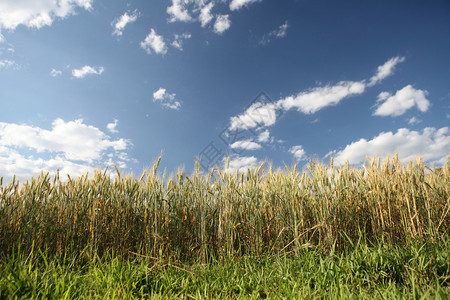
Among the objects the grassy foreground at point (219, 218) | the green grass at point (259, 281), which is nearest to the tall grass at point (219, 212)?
the grassy foreground at point (219, 218)

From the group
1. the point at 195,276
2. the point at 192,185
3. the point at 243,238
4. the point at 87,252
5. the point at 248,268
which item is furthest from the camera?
the point at 192,185

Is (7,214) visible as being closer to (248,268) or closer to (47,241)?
A: (47,241)

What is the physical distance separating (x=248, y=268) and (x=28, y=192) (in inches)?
135

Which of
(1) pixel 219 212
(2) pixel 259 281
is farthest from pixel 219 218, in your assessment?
(2) pixel 259 281

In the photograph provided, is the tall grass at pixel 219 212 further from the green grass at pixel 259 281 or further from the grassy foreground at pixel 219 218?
the green grass at pixel 259 281

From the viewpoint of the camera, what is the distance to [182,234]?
341 centimetres

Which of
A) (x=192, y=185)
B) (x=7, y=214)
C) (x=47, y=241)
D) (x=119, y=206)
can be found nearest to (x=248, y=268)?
(x=192, y=185)

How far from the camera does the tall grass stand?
3094 mm

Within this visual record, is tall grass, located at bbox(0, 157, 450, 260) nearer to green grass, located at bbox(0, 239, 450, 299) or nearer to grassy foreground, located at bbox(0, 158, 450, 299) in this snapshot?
grassy foreground, located at bbox(0, 158, 450, 299)

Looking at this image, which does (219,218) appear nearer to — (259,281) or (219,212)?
(219,212)

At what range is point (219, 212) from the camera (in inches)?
129

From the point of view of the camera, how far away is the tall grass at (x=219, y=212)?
3.09 meters

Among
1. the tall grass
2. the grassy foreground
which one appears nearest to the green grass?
the grassy foreground

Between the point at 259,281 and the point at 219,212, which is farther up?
the point at 219,212
